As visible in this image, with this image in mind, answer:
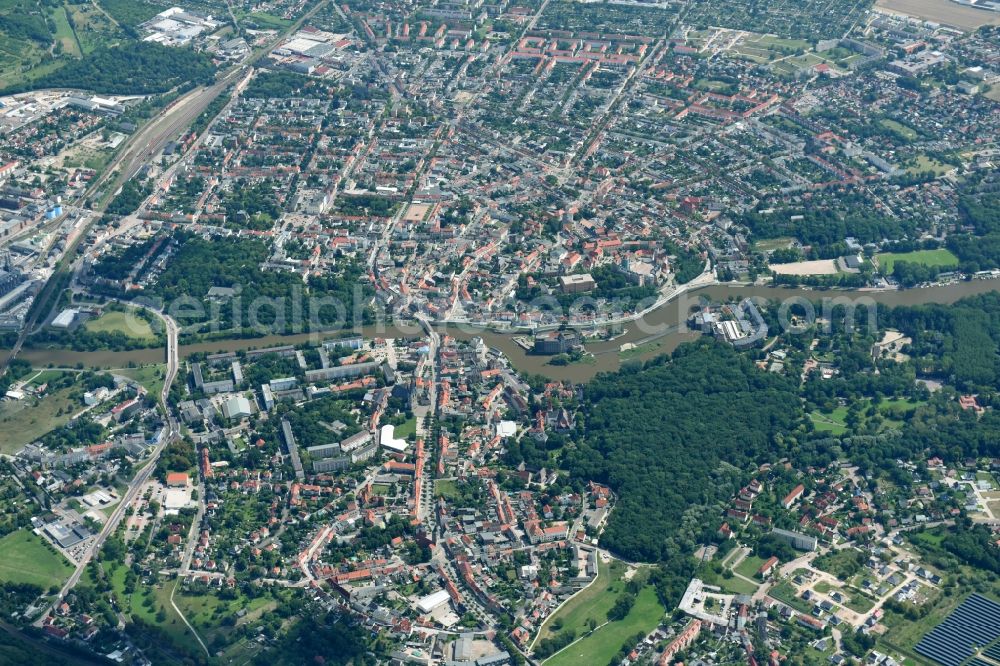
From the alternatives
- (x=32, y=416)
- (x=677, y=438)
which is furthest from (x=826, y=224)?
(x=32, y=416)

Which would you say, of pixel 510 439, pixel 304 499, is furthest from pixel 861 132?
pixel 304 499

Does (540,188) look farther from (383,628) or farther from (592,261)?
(383,628)

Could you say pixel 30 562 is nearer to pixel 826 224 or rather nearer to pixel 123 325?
pixel 123 325

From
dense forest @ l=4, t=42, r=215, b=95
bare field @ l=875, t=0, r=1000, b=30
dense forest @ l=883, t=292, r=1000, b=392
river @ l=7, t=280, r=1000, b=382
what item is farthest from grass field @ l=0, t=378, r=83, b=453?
bare field @ l=875, t=0, r=1000, b=30

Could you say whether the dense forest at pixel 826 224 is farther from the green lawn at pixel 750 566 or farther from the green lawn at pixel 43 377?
the green lawn at pixel 43 377

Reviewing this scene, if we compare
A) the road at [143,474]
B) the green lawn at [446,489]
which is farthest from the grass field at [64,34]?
the green lawn at [446,489]

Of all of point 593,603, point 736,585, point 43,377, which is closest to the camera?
point 593,603
